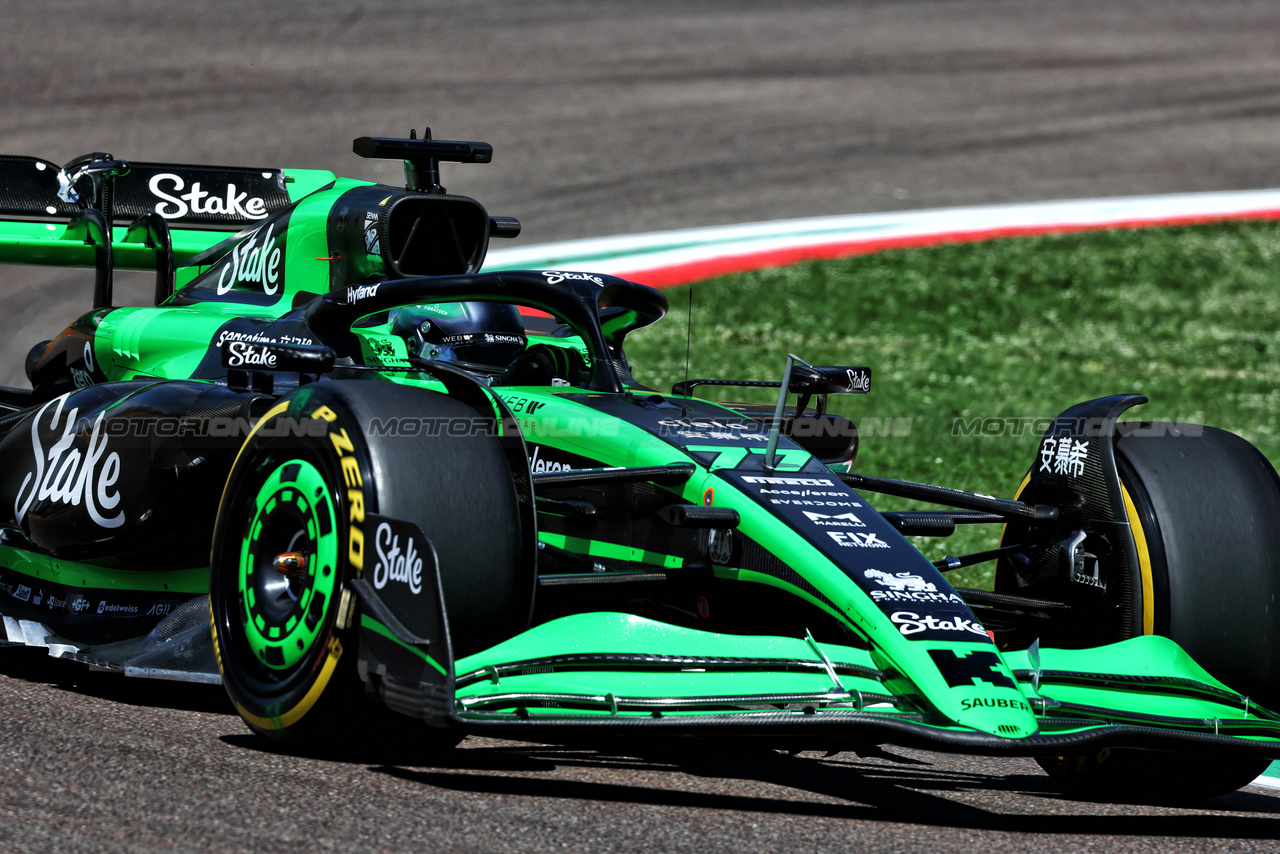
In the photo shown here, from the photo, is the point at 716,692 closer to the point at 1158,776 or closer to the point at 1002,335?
the point at 1158,776

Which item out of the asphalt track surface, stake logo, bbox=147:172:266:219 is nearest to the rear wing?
stake logo, bbox=147:172:266:219

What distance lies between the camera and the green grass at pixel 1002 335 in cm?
1056

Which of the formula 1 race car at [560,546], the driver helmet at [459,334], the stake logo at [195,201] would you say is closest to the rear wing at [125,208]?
the stake logo at [195,201]

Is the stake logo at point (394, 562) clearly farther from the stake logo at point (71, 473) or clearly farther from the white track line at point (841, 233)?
the white track line at point (841, 233)

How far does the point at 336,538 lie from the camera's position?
4.04 meters

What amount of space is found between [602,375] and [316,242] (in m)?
1.61

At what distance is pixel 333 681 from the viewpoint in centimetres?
395

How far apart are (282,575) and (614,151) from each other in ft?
44.0

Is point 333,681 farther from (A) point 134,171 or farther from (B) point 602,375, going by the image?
(A) point 134,171

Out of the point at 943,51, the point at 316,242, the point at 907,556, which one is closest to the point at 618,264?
the point at 316,242

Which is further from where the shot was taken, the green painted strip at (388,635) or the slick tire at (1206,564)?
the slick tire at (1206,564)

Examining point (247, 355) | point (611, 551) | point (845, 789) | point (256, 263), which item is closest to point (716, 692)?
point (845, 789)

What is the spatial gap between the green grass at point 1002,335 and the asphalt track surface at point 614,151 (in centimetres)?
170

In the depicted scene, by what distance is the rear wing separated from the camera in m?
7.07
